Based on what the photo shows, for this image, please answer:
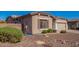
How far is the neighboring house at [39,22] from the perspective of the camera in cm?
362

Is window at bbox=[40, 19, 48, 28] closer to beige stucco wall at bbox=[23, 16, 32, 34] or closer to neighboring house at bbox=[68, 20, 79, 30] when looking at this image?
beige stucco wall at bbox=[23, 16, 32, 34]

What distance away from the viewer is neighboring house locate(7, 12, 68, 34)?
11.9 ft

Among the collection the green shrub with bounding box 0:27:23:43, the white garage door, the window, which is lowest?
the green shrub with bounding box 0:27:23:43

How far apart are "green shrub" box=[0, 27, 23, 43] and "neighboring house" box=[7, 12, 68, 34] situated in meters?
0.12

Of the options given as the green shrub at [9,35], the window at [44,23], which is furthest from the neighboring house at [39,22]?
the green shrub at [9,35]

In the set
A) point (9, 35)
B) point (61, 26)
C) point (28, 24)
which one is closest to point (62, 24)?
point (61, 26)

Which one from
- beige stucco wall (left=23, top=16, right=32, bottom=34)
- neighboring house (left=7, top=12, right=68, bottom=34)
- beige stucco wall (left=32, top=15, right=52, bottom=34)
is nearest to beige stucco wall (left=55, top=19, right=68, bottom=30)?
neighboring house (left=7, top=12, right=68, bottom=34)

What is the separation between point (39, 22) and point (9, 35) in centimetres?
46

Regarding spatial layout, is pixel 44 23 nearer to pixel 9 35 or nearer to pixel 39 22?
pixel 39 22

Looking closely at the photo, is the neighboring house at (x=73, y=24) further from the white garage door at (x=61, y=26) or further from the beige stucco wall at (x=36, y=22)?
the beige stucco wall at (x=36, y=22)
